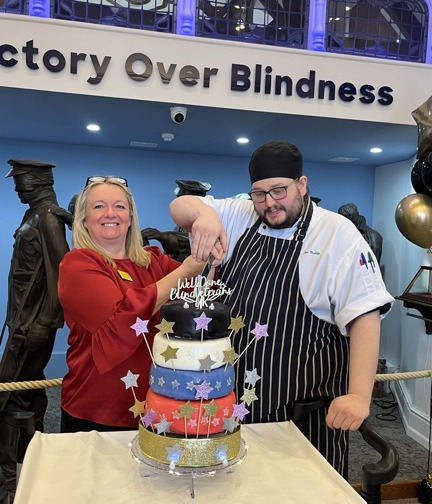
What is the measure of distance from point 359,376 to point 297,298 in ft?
1.01

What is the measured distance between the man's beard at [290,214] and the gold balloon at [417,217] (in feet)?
7.00

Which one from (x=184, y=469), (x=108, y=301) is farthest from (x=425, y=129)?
(x=184, y=469)

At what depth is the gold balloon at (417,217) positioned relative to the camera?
3.39 metres

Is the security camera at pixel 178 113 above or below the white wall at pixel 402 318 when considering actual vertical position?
above

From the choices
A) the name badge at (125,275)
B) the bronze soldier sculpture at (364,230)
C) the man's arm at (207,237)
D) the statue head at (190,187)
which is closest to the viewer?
the man's arm at (207,237)

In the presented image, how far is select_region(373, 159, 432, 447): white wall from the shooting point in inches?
170

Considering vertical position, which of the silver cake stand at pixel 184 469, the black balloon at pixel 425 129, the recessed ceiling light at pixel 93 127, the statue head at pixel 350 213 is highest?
the recessed ceiling light at pixel 93 127

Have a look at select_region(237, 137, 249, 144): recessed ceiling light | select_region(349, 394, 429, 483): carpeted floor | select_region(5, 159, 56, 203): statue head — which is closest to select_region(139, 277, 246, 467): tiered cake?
select_region(5, 159, 56, 203): statue head

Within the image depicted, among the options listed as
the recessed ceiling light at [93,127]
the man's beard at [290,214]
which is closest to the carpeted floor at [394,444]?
the man's beard at [290,214]

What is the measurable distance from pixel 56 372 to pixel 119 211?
433 cm

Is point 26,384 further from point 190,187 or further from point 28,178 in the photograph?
point 190,187

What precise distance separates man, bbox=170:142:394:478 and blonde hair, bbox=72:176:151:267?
0.69 feet

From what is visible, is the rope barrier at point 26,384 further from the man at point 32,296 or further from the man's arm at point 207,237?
the man's arm at point 207,237

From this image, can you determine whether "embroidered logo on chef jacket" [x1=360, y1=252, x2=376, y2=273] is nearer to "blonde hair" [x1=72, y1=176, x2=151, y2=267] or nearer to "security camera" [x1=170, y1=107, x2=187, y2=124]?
"blonde hair" [x1=72, y1=176, x2=151, y2=267]
